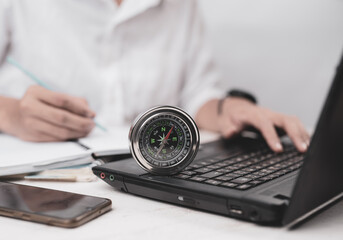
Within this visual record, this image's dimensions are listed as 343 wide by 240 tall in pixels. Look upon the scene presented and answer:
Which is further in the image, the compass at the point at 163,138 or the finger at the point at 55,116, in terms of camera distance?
the finger at the point at 55,116

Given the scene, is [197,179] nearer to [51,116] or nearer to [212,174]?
[212,174]

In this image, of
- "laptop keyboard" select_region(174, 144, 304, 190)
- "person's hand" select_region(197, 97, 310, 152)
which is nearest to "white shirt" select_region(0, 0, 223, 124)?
"person's hand" select_region(197, 97, 310, 152)

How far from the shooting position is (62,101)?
951 mm

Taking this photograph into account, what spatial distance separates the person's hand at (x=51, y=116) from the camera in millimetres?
950

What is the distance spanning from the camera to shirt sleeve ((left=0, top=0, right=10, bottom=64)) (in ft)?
4.44

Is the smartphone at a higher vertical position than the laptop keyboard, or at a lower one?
higher

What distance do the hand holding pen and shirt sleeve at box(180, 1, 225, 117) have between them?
2.27 feet

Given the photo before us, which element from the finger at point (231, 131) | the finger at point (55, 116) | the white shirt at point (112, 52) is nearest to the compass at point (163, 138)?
the finger at point (55, 116)

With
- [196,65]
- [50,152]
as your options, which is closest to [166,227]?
[50,152]

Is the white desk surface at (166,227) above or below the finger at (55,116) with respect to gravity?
below

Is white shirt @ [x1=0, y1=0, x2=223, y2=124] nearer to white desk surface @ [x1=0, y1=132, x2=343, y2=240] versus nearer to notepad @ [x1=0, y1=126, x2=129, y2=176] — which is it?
notepad @ [x1=0, y1=126, x2=129, y2=176]

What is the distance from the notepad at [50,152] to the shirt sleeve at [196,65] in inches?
25.1

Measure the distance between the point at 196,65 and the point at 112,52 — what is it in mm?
338

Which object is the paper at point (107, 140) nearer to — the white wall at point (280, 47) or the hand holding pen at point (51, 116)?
the hand holding pen at point (51, 116)
